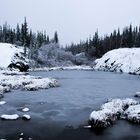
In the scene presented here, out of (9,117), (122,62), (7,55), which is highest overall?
(7,55)

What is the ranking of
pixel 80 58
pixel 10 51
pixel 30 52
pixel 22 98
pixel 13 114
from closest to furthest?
pixel 13 114, pixel 22 98, pixel 10 51, pixel 30 52, pixel 80 58

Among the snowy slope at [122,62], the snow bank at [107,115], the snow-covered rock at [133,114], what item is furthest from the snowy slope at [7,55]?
the snow-covered rock at [133,114]

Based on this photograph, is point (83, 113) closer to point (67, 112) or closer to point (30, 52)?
point (67, 112)

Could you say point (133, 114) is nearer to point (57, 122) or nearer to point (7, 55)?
point (57, 122)

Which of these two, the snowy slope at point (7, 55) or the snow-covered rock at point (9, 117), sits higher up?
the snowy slope at point (7, 55)

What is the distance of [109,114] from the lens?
15156mm

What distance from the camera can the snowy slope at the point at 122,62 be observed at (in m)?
59.1

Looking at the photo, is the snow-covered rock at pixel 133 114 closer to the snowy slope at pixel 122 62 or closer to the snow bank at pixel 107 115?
the snow bank at pixel 107 115

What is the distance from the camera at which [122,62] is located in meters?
64.4

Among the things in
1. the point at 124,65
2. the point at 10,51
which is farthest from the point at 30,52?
the point at 124,65

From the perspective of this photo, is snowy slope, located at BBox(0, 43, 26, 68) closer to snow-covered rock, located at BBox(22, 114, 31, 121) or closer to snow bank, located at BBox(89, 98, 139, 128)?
snow-covered rock, located at BBox(22, 114, 31, 121)

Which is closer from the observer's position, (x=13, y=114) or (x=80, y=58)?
(x=13, y=114)

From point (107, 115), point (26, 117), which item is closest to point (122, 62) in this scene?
point (107, 115)

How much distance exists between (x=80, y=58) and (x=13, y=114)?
87.1m
